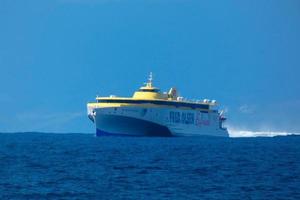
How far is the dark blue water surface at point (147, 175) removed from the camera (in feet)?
162

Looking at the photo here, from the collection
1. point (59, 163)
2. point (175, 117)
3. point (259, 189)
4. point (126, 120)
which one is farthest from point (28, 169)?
point (175, 117)

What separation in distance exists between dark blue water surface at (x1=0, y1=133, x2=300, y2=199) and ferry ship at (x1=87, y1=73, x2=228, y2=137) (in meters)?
40.8

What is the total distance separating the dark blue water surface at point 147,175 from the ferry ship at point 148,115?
40796 millimetres

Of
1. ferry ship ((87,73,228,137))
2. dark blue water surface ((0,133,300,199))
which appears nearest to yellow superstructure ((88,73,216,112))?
ferry ship ((87,73,228,137))

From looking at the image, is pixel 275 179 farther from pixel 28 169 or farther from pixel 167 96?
pixel 167 96

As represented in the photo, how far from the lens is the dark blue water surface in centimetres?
4950

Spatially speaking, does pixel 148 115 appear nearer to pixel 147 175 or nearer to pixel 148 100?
pixel 148 100

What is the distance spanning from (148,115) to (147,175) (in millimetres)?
67919

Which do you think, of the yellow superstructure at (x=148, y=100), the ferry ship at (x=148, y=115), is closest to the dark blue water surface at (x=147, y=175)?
the ferry ship at (x=148, y=115)

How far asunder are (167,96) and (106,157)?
60.5 m

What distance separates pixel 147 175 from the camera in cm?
5925

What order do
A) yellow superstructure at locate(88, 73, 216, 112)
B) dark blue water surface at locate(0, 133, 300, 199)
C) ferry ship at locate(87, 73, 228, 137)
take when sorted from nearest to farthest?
1. dark blue water surface at locate(0, 133, 300, 199)
2. ferry ship at locate(87, 73, 228, 137)
3. yellow superstructure at locate(88, 73, 216, 112)

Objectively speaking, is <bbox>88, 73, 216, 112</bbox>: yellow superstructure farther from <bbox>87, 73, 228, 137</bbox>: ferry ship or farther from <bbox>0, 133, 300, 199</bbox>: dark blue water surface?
<bbox>0, 133, 300, 199</bbox>: dark blue water surface

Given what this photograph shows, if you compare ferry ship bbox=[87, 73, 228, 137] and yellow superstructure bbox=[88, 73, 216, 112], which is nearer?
ferry ship bbox=[87, 73, 228, 137]
